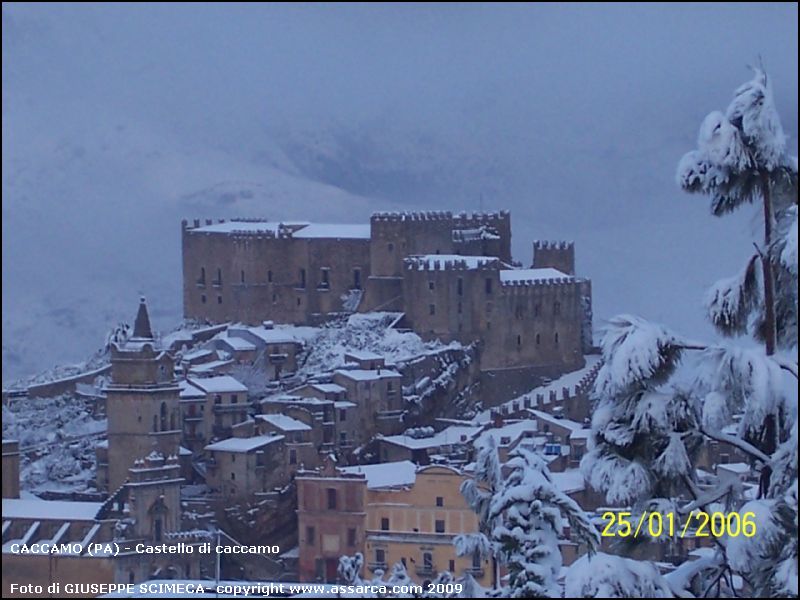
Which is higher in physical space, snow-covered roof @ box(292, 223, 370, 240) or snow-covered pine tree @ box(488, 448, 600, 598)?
snow-covered roof @ box(292, 223, 370, 240)

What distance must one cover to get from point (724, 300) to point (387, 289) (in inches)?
1354

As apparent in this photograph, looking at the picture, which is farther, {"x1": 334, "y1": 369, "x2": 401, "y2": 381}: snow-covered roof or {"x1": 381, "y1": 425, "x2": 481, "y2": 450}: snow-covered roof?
{"x1": 334, "y1": 369, "x2": 401, "y2": 381}: snow-covered roof

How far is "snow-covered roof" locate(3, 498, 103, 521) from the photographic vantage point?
104 feet

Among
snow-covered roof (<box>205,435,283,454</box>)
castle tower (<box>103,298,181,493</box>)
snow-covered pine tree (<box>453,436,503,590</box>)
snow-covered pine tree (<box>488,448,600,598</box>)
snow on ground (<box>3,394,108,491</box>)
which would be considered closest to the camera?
snow-covered pine tree (<box>488,448,600,598</box>)

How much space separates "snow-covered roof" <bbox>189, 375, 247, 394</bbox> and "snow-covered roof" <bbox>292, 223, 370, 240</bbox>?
243 inches

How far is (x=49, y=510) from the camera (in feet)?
106

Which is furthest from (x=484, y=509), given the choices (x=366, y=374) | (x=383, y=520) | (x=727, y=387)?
(x=366, y=374)

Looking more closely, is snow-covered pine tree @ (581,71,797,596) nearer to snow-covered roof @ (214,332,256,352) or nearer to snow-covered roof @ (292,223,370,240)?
snow-covered roof @ (214,332,256,352)

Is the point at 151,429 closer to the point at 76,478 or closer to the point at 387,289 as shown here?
the point at 76,478

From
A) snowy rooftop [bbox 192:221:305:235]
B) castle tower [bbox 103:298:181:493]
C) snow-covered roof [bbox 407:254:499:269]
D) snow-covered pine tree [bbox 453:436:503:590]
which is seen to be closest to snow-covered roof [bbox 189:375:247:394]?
castle tower [bbox 103:298:181:493]

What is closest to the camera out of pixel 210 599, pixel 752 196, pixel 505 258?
pixel 752 196

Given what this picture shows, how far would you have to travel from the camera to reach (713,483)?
8.87m

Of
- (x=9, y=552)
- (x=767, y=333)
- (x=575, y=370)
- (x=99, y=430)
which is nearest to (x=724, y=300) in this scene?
(x=767, y=333)

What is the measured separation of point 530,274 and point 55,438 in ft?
36.8
